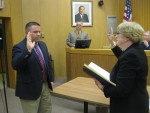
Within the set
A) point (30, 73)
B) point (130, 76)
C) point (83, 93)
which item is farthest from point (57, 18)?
point (130, 76)

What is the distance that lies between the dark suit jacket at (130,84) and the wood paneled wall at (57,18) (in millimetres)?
4101

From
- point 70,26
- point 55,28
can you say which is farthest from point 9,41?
point 70,26

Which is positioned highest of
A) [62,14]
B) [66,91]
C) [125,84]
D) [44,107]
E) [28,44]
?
[62,14]

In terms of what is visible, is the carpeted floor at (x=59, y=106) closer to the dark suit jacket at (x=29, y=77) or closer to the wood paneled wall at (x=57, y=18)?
the wood paneled wall at (x=57, y=18)

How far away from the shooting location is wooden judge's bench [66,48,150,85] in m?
4.61

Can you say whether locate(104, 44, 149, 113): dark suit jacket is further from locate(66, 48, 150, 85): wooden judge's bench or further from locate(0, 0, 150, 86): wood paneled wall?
locate(0, 0, 150, 86): wood paneled wall

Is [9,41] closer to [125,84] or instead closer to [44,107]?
[44,107]

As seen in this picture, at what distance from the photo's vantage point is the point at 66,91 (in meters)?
2.51

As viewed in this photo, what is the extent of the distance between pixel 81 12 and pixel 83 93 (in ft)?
15.7

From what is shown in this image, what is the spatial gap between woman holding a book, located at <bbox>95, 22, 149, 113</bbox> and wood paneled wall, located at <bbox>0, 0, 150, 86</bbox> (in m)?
4.05

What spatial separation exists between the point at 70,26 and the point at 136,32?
5226 mm

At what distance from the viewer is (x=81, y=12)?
22.6 ft

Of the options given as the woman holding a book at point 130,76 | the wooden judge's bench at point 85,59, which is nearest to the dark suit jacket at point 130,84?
the woman holding a book at point 130,76

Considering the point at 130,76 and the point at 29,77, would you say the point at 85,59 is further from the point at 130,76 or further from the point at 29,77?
the point at 130,76
